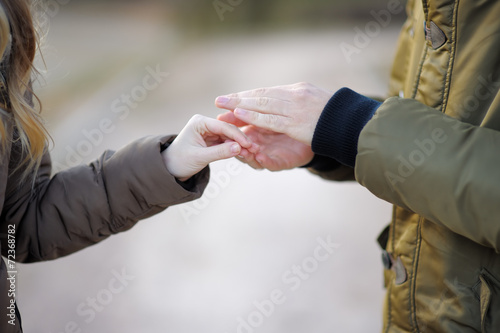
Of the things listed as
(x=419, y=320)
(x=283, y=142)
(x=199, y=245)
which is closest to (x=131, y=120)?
(x=199, y=245)

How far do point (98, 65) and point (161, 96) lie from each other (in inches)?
47.5

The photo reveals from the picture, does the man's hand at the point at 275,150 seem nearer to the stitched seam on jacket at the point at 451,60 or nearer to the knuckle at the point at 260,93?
the knuckle at the point at 260,93

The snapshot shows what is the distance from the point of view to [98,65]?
609cm

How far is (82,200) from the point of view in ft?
4.34

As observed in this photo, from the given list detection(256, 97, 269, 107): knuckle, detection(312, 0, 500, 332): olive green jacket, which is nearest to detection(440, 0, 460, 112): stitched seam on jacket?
detection(312, 0, 500, 332): olive green jacket

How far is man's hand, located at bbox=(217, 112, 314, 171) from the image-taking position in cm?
153

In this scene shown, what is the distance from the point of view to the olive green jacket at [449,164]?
997 mm

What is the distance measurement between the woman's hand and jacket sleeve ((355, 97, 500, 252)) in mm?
374

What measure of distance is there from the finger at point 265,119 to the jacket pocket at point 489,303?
0.57m

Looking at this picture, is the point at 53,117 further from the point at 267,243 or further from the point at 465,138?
the point at 465,138


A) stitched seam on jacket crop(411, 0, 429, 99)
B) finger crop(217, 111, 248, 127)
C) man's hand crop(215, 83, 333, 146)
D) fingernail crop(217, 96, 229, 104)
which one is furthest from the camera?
finger crop(217, 111, 248, 127)

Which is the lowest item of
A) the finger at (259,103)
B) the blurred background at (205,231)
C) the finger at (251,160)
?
the blurred background at (205,231)

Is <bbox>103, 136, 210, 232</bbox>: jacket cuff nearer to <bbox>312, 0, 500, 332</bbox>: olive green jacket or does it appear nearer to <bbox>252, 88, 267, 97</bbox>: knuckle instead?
<bbox>252, 88, 267, 97</bbox>: knuckle

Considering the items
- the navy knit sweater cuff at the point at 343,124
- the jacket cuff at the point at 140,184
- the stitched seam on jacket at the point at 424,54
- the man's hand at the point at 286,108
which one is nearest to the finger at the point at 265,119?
the man's hand at the point at 286,108
